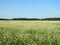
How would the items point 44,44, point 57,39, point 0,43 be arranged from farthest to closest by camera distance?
1. point 57,39
2. point 44,44
3. point 0,43

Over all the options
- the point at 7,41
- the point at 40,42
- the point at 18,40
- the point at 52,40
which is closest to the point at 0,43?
Answer: the point at 7,41

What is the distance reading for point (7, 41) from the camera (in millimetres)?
5539

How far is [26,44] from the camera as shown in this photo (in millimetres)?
5562

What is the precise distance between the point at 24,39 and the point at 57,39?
1.25 m

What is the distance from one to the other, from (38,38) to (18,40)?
79 centimetres

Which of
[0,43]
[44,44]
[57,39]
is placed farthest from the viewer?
[57,39]

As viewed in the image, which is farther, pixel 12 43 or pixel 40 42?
pixel 40 42

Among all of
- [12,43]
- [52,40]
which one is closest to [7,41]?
[12,43]

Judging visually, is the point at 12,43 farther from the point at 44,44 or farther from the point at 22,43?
the point at 44,44

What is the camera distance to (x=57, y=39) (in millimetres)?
6215

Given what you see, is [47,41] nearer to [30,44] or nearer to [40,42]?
[40,42]

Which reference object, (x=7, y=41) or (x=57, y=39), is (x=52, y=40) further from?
(x=7, y=41)

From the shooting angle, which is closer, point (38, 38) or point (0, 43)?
point (0, 43)

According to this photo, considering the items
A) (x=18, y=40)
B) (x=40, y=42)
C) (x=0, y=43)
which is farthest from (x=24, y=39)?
(x=0, y=43)
